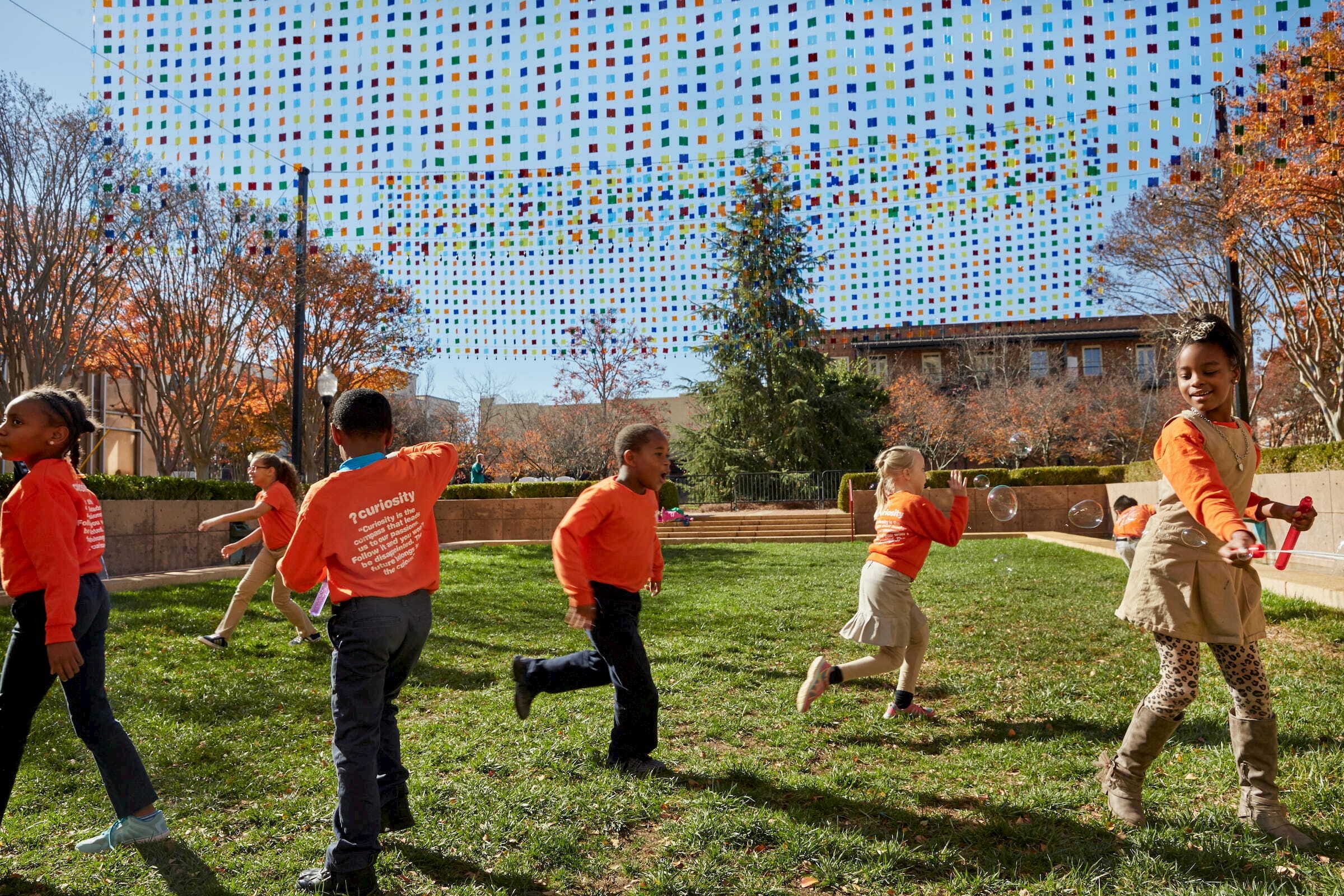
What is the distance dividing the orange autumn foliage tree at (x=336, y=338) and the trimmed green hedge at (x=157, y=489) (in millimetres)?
6717

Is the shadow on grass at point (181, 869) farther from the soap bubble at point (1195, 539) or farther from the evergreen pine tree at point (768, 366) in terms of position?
the evergreen pine tree at point (768, 366)

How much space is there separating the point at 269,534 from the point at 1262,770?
693cm

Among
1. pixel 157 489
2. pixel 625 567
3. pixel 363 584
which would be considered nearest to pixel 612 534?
pixel 625 567

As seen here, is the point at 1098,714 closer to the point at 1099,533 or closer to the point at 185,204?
the point at 185,204

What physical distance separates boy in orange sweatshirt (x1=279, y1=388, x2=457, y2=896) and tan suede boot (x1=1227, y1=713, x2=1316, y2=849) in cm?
307

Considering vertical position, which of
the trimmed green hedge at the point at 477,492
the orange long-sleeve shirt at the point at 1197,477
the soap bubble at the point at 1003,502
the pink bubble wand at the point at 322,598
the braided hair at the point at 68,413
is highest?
the braided hair at the point at 68,413

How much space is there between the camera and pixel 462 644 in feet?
27.7

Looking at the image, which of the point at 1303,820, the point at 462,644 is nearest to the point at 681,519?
the point at 462,644

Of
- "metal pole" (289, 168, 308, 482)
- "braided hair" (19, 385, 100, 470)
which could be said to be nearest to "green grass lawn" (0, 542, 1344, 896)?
"braided hair" (19, 385, 100, 470)

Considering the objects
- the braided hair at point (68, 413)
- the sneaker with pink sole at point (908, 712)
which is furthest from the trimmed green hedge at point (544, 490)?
the braided hair at point (68, 413)

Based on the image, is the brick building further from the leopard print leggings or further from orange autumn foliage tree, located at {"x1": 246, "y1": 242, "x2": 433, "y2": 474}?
the leopard print leggings

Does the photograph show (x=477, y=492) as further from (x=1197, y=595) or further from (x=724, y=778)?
(x=1197, y=595)

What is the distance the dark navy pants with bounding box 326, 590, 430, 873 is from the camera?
319 cm

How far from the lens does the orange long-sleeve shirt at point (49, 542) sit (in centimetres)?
339
